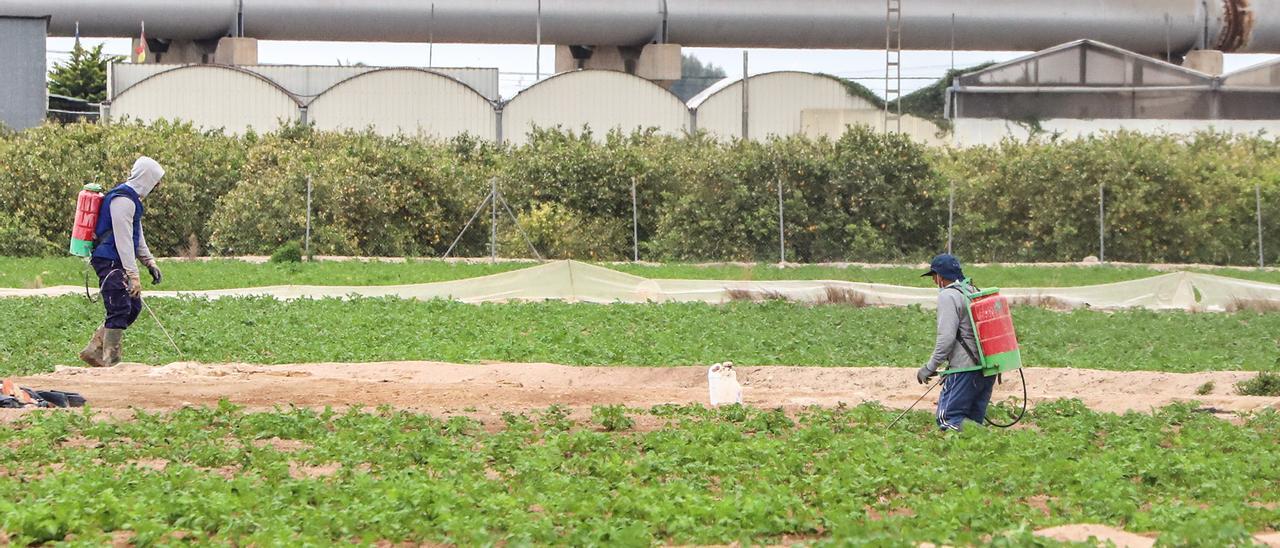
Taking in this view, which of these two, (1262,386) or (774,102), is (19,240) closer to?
(774,102)

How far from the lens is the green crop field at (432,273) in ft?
94.3

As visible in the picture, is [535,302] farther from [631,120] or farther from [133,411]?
[631,120]

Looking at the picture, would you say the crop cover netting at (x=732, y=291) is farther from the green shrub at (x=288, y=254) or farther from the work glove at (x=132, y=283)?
the work glove at (x=132, y=283)

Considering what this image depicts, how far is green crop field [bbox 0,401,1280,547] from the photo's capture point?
8.18 meters

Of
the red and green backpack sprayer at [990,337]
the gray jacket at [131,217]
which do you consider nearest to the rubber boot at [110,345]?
the gray jacket at [131,217]

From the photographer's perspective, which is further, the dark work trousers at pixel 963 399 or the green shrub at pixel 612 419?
the dark work trousers at pixel 963 399

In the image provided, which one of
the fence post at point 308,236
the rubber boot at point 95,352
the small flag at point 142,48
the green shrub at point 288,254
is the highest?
the small flag at point 142,48

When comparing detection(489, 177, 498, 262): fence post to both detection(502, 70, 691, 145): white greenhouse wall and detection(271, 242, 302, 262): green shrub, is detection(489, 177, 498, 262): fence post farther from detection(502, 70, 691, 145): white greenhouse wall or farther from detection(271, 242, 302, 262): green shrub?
detection(502, 70, 691, 145): white greenhouse wall

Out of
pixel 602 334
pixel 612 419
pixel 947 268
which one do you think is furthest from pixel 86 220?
pixel 947 268

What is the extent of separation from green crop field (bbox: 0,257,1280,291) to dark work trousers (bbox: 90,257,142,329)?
11268 millimetres

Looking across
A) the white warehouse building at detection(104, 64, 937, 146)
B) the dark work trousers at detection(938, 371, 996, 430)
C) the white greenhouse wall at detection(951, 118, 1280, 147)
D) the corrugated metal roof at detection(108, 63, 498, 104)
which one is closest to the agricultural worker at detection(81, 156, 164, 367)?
the dark work trousers at detection(938, 371, 996, 430)

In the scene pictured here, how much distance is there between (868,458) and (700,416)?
8.39 feet

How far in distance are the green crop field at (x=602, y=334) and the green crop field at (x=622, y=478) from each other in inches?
227

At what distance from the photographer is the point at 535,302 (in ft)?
80.7
